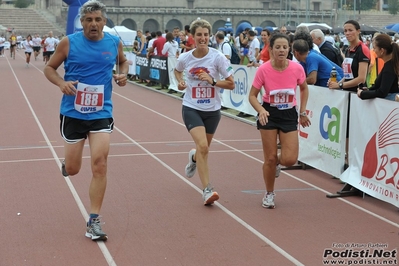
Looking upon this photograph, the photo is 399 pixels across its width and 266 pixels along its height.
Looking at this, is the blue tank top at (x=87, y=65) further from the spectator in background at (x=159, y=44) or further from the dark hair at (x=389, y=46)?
the spectator in background at (x=159, y=44)

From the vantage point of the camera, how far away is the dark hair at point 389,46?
8469 millimetres

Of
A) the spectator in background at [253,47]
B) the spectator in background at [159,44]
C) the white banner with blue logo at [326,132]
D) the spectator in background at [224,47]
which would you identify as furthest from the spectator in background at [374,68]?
the spectator in background at [159,44]

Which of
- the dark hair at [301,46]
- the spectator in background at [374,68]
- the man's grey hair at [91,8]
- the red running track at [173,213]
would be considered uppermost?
the man's grey hair at [91,8]

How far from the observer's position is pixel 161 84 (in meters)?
25.6

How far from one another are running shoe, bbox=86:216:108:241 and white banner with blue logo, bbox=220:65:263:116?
942cm

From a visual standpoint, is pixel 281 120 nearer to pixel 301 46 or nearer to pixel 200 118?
pixel 200 118

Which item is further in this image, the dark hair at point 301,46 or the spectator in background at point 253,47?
the spectator in background at point 253,47

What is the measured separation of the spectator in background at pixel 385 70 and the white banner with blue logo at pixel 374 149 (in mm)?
114

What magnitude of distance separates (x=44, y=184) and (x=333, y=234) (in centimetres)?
403

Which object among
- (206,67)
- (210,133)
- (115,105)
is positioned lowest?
(115,105)

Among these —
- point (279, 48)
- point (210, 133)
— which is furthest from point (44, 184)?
point (279, 48)

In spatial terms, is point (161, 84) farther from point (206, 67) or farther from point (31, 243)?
point (31, 243)

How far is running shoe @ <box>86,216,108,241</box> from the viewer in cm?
683

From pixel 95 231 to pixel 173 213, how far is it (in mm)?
1347
